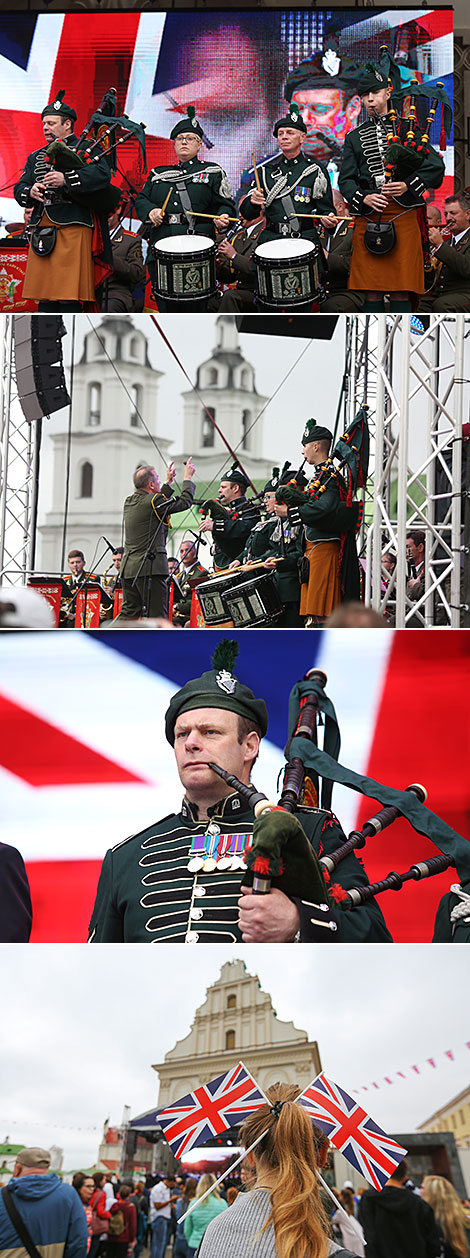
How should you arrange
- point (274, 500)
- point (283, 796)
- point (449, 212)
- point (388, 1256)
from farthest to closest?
point (449, 212)
point (274, 500)
point (283, 796)
point (388, 1256)

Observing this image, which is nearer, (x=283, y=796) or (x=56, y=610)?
(x=283, y=796)

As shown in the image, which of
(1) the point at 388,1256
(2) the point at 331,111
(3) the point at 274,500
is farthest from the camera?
(2) the point at 331,111

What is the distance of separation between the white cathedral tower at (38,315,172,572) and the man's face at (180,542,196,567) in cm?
30

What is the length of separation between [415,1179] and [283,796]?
1422 mm

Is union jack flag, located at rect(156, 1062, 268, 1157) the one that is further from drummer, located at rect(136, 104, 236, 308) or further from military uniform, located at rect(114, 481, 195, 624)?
drummer, located at rect(136, 104, 236, 308)

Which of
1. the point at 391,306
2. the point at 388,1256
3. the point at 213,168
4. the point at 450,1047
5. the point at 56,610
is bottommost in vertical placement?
the point at 388,1256

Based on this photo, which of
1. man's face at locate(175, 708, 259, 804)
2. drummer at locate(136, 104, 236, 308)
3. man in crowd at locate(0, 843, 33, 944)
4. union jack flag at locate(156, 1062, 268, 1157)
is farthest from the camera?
drummer at locate(136, 104, 236, 308)

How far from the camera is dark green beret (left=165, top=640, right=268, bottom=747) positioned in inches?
221

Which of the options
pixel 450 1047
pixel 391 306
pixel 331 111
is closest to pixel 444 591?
pixel 391 306

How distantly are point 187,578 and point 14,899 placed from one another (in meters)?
1.96

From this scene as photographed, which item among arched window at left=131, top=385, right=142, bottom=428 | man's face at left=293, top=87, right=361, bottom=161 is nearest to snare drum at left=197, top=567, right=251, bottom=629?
arched window at left=131, top=385, right=142, bottom=428

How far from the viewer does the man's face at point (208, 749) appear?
18.0ft

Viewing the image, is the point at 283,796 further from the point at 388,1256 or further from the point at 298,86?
the point at 298,86

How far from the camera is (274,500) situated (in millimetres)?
6758
